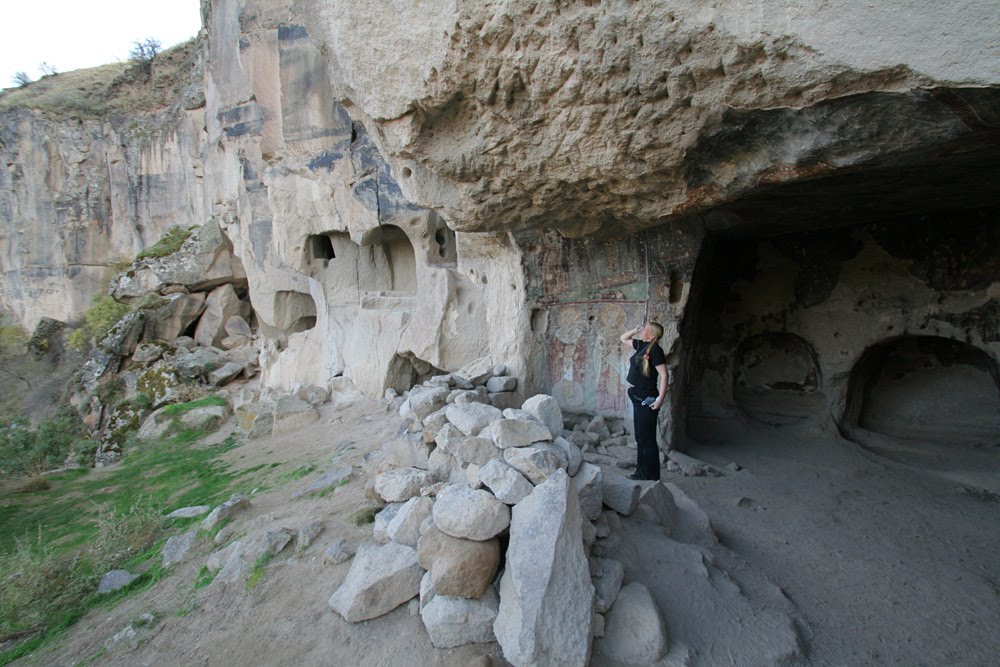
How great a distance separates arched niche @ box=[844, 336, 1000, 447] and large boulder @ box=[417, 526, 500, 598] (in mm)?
4946

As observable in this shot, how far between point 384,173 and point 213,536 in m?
4.31

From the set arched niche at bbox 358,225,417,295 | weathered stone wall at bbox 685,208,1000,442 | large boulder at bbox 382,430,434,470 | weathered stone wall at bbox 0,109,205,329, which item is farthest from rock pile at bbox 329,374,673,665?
weathered stone wall at bbox 0,109,205,329

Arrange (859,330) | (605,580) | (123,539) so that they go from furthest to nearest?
(859,330) → (123,539) → (605,580)

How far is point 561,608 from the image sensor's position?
65.3 inches

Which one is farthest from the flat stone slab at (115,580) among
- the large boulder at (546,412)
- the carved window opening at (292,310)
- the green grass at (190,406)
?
the carved window opening at (292,310)

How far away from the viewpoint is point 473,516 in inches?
75.9

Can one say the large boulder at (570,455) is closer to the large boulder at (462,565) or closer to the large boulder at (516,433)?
the large boulder at (516,433)

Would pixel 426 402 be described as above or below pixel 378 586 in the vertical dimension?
above

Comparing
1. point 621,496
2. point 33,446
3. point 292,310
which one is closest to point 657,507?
point 621,496

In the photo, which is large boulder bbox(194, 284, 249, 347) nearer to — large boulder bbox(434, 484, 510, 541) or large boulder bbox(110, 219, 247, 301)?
large boulder bbox(110, 219, 247, 301)

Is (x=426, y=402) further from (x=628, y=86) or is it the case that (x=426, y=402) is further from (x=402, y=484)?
(x=628, y=86)

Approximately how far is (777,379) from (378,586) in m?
5.28

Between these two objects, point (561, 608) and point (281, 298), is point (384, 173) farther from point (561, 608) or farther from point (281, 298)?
point (561, 608)

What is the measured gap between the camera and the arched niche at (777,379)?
559cm
